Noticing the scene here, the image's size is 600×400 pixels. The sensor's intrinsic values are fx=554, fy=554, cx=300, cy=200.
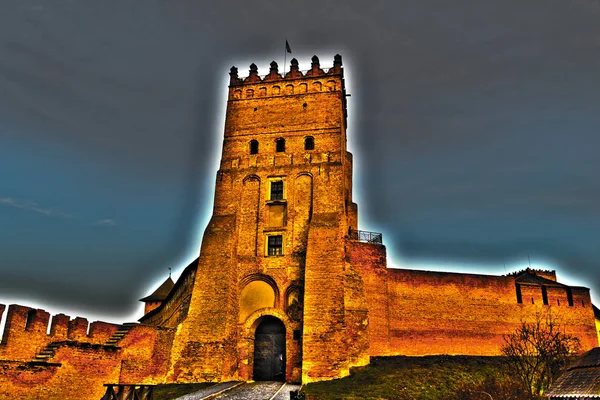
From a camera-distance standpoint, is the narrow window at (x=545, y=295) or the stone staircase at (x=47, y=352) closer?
the stone staircase at (x=47, y=352)

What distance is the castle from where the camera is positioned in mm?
22875

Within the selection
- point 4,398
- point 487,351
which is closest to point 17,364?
point 4,398

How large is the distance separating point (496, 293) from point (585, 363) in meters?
14.5

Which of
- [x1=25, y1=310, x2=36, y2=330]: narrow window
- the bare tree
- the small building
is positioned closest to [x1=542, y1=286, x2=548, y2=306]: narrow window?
the bare tree

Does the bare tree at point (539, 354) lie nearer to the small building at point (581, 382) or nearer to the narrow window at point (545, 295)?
the narrow window at point (545, 295)

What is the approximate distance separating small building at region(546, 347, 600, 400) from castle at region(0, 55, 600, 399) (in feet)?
31.3

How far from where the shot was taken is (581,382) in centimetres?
1603

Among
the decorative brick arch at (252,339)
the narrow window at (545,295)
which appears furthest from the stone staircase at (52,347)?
the narrow window at (545,295)

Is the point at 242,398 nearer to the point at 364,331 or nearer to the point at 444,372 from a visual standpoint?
the point at 364,331

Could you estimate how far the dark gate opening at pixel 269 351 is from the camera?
25781 millimetres

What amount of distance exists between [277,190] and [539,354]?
1587 centimetres

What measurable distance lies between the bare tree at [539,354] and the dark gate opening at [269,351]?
10504 mm

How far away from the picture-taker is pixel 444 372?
25.6 m

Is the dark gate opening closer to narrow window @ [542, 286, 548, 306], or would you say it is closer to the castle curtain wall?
the castle curtain wall
